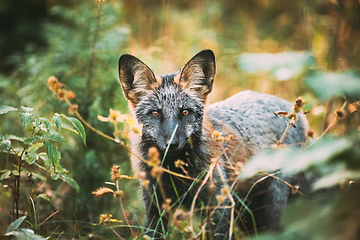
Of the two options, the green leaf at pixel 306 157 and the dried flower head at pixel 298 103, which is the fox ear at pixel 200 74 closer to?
the dried flower head at pixel 298 103

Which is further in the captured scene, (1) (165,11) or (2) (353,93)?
(1) (165,11)

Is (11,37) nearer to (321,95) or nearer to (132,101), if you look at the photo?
(132,101)

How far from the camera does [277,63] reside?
1493 mm

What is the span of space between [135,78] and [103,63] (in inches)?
69.1

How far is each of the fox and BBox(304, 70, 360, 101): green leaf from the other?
1576 millimetres

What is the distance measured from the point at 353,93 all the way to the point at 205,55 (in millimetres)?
2289

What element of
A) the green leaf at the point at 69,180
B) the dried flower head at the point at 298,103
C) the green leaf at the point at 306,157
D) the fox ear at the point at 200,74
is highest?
the fox ear at the point at 200,74

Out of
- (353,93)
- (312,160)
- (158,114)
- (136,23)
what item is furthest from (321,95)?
(136,23)

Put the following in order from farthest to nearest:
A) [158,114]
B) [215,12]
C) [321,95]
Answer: [215,12], [158,114], [321,95]

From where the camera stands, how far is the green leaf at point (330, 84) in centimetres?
122

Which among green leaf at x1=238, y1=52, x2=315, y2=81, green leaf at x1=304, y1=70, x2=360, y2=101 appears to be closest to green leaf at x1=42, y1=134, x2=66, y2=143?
green leaf at x1=238, y1=52, x2=315, y2=81

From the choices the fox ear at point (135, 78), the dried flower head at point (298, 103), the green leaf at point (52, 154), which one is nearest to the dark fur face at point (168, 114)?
the fox ear at point (135, 78)

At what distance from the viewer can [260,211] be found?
401 centimetres

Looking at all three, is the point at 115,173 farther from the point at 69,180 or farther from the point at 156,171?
the point at 69,180
